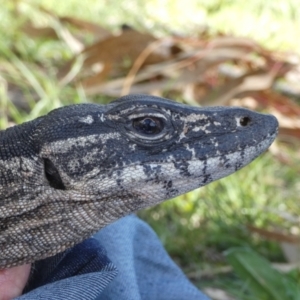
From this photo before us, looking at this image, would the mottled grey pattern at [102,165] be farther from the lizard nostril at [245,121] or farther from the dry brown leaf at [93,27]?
the dry brown leaf at [93,27]

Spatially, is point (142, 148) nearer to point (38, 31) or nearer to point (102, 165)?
point (102, 165)

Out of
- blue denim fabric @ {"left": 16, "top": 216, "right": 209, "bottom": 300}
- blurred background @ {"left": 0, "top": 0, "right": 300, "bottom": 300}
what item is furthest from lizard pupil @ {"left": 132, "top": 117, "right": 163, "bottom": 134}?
blurred background @ {"left": 0, "top": 0, "right": 300, "bottom": 300}

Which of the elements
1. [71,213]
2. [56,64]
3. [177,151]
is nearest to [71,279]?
[71,213]

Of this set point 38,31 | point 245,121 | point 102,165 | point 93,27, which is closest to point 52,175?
point 102,165

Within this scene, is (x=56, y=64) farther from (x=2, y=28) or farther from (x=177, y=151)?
(x=177, y=151)

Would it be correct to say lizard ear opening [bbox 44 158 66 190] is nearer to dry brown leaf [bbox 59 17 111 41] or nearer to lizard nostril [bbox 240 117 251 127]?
lizard nostril [bbox 240 117 251 127]

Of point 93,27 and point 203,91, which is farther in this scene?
point 93,27

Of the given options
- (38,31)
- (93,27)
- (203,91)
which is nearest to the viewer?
(203,91)
